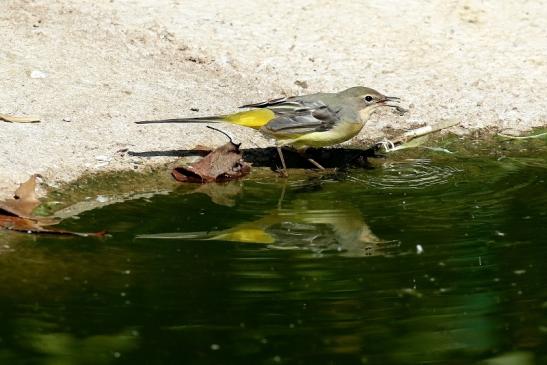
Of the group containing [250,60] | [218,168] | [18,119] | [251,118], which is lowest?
[218,168]

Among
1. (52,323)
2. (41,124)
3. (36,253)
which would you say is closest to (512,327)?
(52,323)

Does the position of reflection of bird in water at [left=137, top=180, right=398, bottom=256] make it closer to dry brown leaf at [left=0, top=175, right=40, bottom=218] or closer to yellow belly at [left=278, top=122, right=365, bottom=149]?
dry brown leaf at [left=0, top=175, right=40, bottom=218]

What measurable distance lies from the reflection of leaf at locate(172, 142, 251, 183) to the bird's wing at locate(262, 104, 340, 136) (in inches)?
14.9

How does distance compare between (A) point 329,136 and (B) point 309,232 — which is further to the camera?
(A) point 329,136

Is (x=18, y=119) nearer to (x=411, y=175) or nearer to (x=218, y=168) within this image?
(x=218, y=168)

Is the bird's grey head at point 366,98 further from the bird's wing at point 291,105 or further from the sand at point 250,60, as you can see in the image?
the sand at point 250,60

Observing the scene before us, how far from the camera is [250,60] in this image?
1052cm

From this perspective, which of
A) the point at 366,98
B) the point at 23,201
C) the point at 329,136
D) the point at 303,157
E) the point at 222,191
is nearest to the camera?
the point at 23,201

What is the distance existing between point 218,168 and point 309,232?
1448mm

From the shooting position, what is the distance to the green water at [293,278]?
5688 mm

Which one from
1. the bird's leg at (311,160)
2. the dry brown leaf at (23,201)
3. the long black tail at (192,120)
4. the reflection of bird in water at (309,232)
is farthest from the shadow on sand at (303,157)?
the dry brown leaf at (23,201)

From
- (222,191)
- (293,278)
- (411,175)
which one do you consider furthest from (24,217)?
(411,175)

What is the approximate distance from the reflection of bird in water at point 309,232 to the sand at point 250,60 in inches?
64.3

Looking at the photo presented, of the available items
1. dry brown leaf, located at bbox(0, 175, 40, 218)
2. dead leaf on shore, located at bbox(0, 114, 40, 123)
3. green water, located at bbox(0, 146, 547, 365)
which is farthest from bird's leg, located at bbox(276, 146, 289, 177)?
dry brown leaf, located at bbox(0, 175, 40, 218)
